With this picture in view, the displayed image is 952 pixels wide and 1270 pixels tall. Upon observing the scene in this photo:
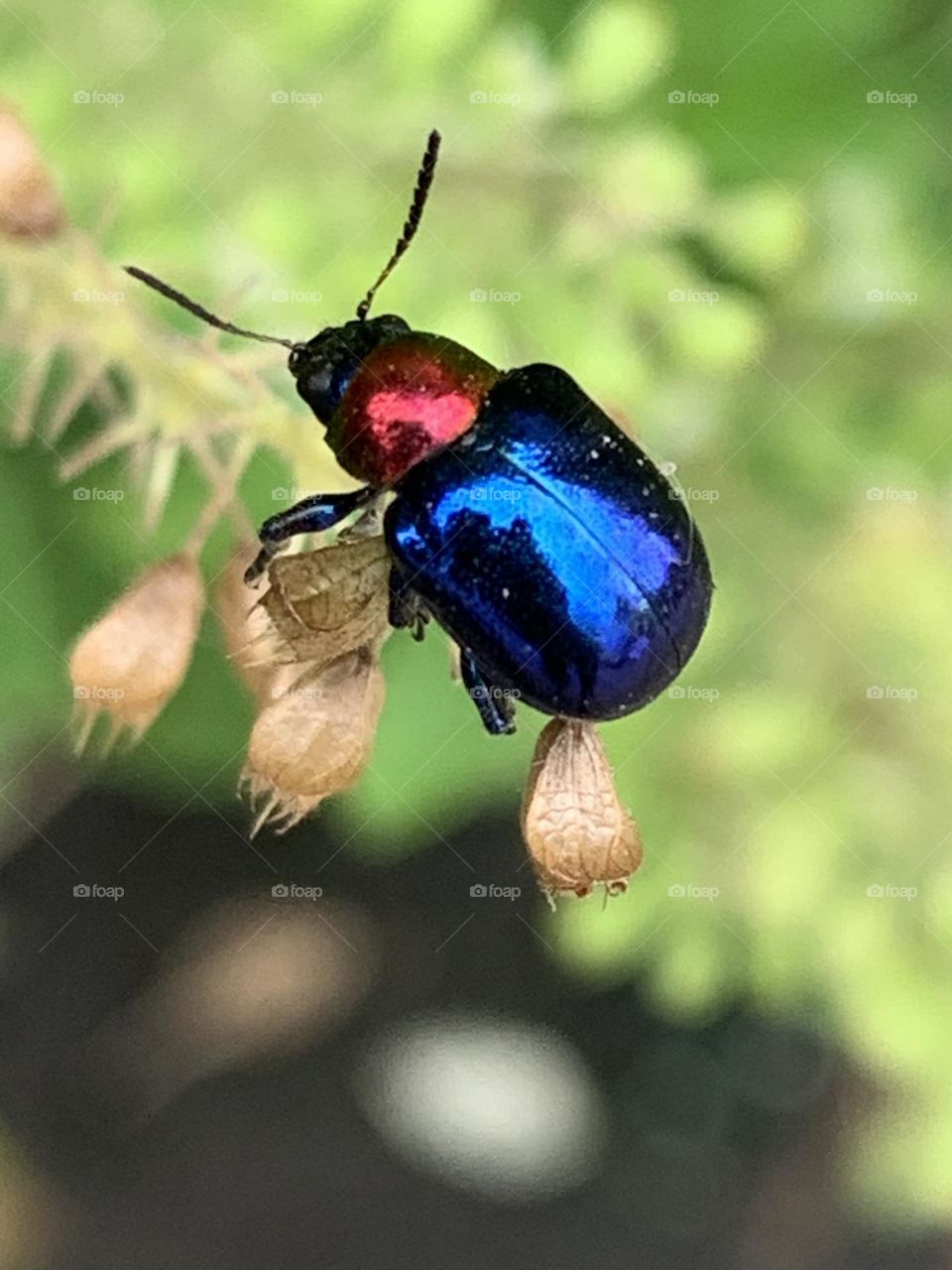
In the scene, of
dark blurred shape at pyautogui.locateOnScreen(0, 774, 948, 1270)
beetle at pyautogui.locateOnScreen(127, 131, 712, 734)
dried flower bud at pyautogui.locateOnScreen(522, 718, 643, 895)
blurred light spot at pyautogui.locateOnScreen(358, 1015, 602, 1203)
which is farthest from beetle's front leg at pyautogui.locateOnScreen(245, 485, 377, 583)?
blurred light spot at pyautogui.locateOnScreen(358, 1015, 602, 1203)

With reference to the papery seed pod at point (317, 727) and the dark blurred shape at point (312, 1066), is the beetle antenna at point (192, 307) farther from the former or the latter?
the dark blurred shape at point (312, 1066)

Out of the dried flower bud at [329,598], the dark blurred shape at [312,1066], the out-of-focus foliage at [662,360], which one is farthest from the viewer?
the dark blurred shape at [312,1066]

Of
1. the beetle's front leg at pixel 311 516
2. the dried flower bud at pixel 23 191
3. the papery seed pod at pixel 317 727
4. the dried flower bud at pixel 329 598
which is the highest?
the dried flower bud at pixel 23 191

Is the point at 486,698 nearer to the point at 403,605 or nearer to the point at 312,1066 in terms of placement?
the point at 403,605

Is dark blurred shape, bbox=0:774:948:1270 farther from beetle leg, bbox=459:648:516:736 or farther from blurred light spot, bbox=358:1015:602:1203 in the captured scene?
beetle leg, bbox=459:648:516:736

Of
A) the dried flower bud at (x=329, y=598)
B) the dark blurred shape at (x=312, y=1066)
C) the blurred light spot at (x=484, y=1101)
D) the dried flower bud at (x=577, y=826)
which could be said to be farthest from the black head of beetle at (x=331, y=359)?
the blurred light spot at (x=484, y=1101)

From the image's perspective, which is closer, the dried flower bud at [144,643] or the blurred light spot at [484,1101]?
the dried flower bud at [144,643]
